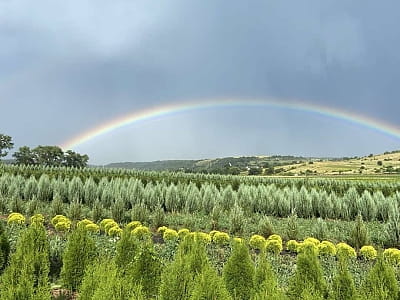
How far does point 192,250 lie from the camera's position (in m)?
4.55

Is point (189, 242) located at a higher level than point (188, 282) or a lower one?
higher

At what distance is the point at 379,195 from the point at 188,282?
13432 mm

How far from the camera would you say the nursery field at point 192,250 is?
12.8 ft

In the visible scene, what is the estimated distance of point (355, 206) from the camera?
14938 millimetres

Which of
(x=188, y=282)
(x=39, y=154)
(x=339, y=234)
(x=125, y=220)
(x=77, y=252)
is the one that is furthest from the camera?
(x=39, y=154)

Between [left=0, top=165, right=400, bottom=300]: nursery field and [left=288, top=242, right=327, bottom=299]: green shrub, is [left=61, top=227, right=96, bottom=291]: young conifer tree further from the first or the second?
[left=288, top=242, right=327, bottom=299]: green shrub

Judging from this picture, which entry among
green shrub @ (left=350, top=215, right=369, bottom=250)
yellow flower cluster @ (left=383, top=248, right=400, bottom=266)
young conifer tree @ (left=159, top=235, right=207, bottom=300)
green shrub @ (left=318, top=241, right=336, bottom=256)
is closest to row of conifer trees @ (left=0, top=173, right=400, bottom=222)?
green shrub @ (left=350, top=215, right=369, bottom=250)

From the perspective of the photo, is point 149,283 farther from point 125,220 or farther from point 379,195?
point 379,195

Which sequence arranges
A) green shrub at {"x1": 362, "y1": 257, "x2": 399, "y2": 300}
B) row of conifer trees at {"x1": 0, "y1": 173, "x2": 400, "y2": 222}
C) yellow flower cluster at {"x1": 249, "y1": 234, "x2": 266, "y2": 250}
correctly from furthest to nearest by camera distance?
1. row of conifer trees at {"x1": 0, "y1": 173, "x2": 400, "y2": 222}
2. yellow flower cluster at {"x1": 249, "y1": 234, "x2": 266, "y2": 250}
3. green shrub at {"x1": 362, "y1": 257, "x2": 399, "y2": 300}

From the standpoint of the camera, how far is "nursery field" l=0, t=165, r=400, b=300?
154 inches

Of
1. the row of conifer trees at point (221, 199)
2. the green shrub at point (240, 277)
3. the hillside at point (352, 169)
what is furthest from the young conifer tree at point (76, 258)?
the hillside at point (352, 169)

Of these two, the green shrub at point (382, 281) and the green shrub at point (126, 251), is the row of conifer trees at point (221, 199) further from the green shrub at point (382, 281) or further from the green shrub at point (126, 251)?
the green shrub at point (382, 281)

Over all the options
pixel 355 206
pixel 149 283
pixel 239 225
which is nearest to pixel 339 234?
pixel 239 225

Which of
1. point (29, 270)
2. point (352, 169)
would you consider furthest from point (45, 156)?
point (29, 270)
